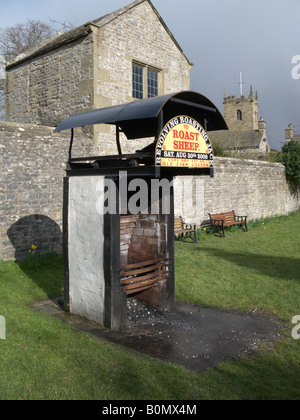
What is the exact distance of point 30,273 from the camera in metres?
8.50

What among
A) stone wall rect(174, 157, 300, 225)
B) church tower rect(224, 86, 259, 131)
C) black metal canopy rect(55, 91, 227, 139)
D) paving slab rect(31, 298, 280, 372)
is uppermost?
church tower rect(224, 86, 259, 131)

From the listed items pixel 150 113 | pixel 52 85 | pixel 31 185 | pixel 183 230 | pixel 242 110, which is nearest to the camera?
pixel 150 113

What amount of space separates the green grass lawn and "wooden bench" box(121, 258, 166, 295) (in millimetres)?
936

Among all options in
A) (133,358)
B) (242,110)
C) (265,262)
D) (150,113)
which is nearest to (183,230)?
(265,262)

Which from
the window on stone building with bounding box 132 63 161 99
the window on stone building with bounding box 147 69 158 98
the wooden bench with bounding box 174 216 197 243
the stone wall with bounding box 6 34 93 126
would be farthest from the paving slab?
the window on stone building with bounding box 147 69 158 98

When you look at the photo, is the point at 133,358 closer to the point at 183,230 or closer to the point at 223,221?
the point at 183,230

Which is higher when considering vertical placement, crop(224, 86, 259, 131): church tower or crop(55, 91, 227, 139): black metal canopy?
crop(224, 86, 259, 131): church tower

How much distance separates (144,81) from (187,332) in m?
10.7

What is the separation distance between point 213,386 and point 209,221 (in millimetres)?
11649

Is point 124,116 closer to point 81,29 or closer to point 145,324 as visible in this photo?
point 145,324

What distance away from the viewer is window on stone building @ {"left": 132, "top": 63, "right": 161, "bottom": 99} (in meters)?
13.6

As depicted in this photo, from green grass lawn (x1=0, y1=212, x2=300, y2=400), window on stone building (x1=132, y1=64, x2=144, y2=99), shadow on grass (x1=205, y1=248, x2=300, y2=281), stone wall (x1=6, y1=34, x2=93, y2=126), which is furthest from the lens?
window on stone building (x1=132, y1=64, x2=144, y2=99)

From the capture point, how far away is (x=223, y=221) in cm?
1421

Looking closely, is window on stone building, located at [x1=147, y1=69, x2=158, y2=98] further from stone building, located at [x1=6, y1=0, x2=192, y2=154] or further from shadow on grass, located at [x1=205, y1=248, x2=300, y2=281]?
shadow on grass, located at [x1=205, y1=248, x2=300, y2=281]
